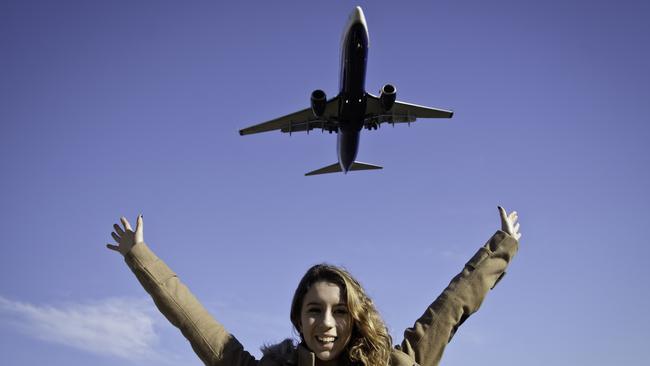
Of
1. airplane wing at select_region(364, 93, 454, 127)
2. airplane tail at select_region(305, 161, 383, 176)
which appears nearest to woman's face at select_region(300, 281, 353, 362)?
airplane wing at select_region(364, 93, 454, 127)

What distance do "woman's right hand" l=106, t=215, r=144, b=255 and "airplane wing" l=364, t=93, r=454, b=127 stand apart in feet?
73.3

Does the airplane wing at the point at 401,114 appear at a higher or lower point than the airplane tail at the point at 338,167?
lower

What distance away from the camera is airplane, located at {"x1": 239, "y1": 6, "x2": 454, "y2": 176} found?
20.3m

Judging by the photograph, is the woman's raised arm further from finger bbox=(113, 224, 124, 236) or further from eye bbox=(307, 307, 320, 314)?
finger bbox=(113, 224, 124, 236)

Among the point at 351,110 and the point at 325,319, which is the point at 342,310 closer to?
the point at 325,319

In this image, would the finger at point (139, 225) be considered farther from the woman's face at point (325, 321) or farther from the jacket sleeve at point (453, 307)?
the jacket sleeve at point (453, 307)

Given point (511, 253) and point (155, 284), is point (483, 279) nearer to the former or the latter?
point (511, 253)

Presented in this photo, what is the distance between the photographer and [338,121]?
24.3 metres

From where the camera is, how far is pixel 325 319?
2.16 m

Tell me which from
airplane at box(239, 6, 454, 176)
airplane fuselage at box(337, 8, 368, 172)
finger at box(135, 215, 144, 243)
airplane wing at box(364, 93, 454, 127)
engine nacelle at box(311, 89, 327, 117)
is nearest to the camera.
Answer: finger at box(135, 215, 144, 243)

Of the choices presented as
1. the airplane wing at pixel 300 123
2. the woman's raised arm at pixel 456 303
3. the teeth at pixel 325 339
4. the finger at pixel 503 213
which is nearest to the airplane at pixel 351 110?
the airplane wing at pixel 300 123

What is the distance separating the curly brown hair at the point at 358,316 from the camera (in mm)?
2168

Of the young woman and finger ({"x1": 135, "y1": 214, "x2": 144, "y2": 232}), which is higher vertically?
finger ({"x1": 135, "y1": 214, "x2": 144, "y2": 232})

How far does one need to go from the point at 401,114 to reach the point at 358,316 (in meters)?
24.0
